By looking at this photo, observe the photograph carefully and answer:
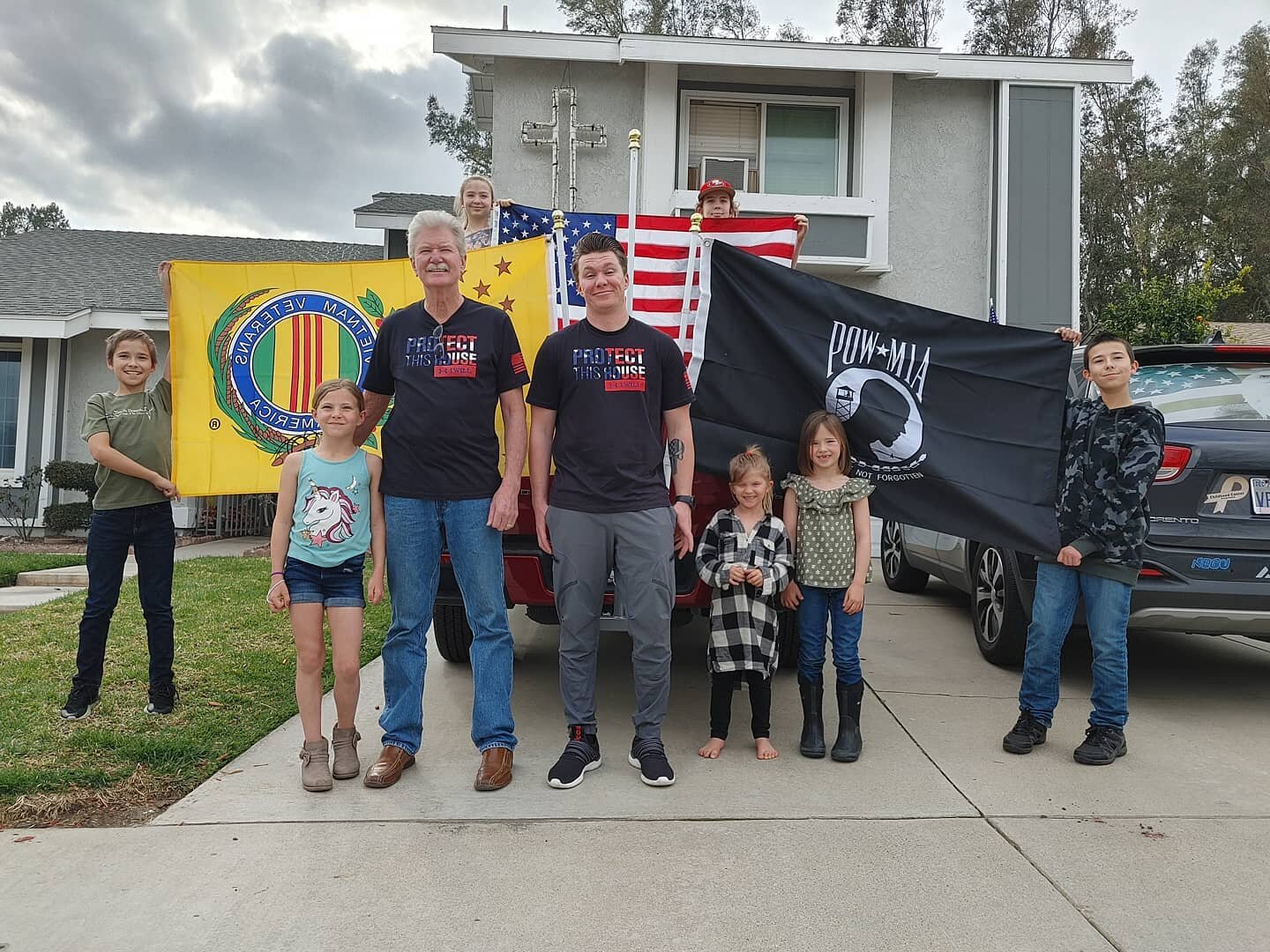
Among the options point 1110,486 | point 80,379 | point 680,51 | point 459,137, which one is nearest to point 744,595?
point 1110,486

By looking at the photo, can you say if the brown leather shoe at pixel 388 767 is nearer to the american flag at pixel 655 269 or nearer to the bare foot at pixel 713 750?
the bare foot at pixel 713 750

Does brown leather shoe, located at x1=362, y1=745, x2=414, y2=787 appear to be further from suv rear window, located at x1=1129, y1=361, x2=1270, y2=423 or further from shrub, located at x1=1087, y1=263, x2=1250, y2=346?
shrub, located at x1=1087, y1=263, x2=1250, y2=346

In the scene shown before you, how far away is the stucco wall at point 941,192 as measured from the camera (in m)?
12.3

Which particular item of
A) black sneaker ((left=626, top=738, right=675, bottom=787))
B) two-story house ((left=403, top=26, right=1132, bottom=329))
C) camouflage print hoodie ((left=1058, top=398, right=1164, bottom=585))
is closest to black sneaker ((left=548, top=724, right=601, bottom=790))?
black sneaker ((left=626, top=738, right=675, bottom=787))

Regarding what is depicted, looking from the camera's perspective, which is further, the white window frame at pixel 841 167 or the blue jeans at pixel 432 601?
the white window frame at pixel 841 167

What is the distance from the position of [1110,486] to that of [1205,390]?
1.09 meters

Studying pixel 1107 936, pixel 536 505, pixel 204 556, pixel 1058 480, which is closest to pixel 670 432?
pixel 536 505

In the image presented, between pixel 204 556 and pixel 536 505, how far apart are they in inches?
333

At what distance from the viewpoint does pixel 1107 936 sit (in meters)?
2.49

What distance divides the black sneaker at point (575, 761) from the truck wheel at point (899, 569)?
4.83 metres

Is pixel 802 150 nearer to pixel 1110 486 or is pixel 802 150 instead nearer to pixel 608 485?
pixel 1110 486

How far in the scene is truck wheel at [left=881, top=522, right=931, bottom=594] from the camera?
26.4 ft

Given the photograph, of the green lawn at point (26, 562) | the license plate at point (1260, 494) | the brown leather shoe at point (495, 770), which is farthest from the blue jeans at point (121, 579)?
the green lawn at point (26, 562)

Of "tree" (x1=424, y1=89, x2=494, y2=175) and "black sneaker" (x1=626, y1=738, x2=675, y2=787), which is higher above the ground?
"tree" (x1=424, y1=89, x2=494, y2=175)
